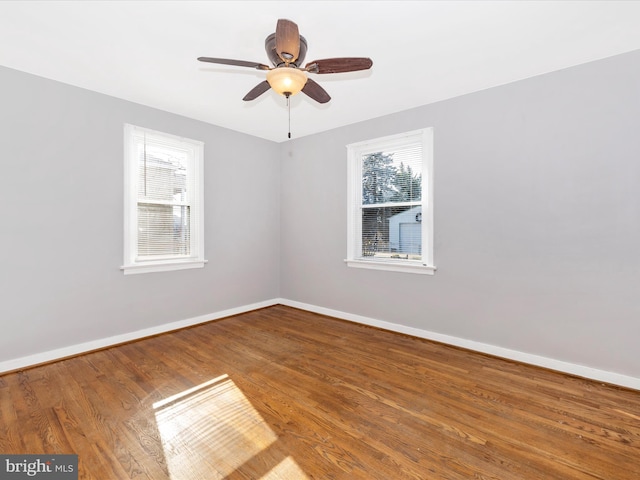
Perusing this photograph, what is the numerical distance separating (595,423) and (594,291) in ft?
3.56

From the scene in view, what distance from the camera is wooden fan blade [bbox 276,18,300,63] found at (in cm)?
173

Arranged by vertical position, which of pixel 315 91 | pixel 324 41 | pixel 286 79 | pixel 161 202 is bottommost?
pixel 161 202

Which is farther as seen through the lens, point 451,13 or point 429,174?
point 429,174

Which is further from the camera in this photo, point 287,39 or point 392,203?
point 392,203

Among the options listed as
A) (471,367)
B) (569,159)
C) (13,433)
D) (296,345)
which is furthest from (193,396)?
(569,159)

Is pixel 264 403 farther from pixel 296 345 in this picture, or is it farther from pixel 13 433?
pixel 13 433

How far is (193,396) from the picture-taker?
7.48ft

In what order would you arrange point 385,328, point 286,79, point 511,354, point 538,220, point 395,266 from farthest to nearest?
point 385,328
point 395,266
point 511,354
point 538,220
point 286,79

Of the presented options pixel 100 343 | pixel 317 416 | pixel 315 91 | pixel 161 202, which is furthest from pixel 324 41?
pixel 100 343

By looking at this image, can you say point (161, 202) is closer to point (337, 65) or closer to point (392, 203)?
point (337, 65)

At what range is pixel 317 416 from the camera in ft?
6.67

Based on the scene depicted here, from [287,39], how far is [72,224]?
2.71 meters

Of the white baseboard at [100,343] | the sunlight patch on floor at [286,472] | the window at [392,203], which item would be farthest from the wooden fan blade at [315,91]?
the white baseboard at [100,343]

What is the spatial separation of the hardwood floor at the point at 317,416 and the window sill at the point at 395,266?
89cm
